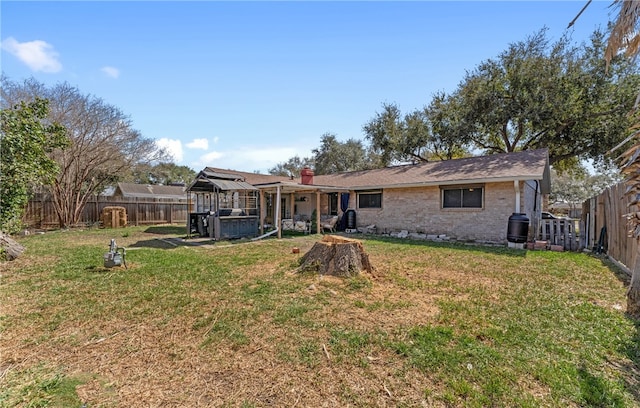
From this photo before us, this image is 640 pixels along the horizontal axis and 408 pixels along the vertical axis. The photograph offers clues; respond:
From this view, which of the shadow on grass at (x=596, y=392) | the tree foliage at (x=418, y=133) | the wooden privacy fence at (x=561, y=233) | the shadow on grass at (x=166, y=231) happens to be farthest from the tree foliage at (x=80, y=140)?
the wooden privacy fence at (x=561, y=233)

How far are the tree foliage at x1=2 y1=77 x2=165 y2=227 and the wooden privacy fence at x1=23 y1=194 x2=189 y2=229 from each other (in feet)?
1.67

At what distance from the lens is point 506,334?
322 cm

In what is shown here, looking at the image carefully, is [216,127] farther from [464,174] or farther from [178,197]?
[178,197]

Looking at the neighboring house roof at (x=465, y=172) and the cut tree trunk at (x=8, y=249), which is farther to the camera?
the neighboring house roof at (x=465, y=172)

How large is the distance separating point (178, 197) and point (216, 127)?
2142 cm

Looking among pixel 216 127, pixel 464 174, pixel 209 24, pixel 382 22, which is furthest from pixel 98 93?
pixel 464 174

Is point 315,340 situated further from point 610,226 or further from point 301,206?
point 301,206

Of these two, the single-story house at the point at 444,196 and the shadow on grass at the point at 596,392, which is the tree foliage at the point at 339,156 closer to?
the single-story house at the point at 444,196

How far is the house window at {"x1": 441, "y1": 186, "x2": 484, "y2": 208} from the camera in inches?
432

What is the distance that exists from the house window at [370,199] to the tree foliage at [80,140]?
14.2m

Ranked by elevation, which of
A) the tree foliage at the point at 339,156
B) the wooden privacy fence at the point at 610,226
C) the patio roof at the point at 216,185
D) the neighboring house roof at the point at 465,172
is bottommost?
the wooden privacy fence at the point at 610,226

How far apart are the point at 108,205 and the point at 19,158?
12.4 metres

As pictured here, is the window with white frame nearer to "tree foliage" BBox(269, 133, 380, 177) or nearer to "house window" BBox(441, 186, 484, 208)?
"house window" BBox(441, 186, 484, 208)

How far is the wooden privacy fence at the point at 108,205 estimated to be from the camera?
15.3 metres
